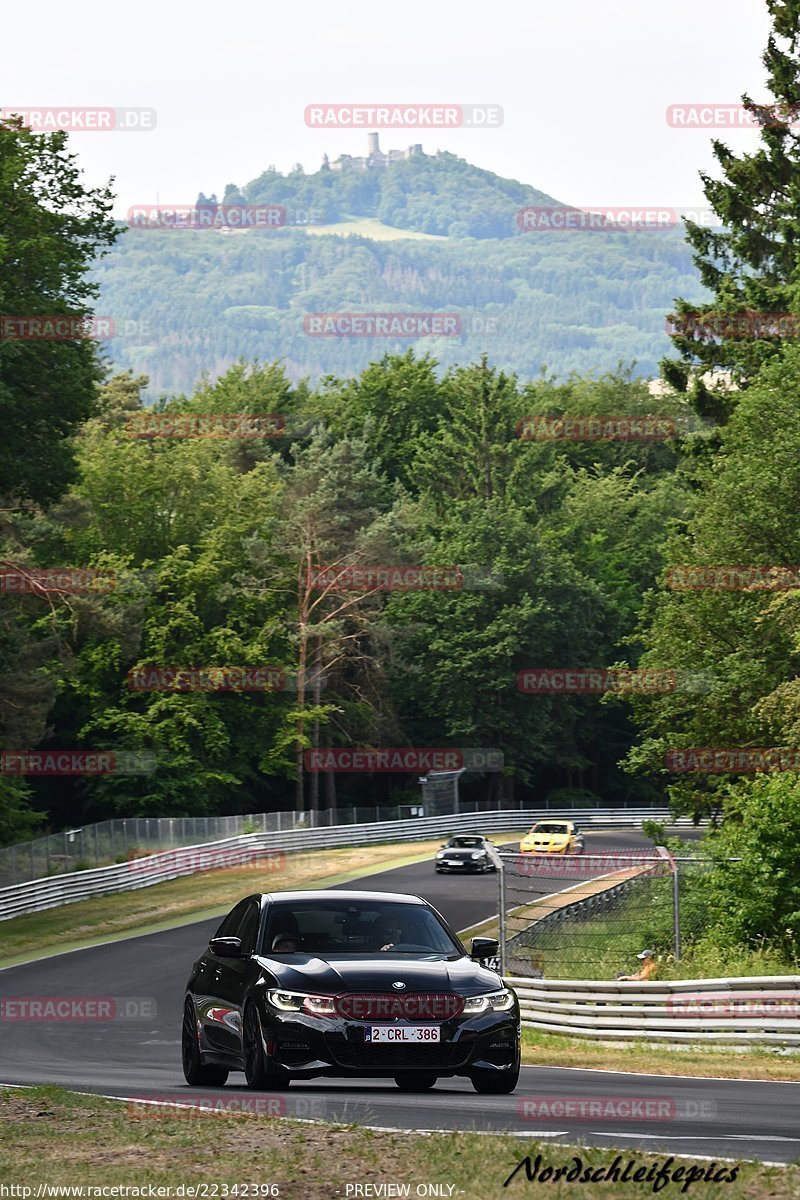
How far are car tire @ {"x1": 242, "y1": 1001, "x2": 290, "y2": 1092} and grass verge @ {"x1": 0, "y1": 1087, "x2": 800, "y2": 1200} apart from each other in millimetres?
1425

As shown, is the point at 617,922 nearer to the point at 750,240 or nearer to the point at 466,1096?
the point at 466,1096

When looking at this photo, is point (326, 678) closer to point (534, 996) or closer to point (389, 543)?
point (389, 543)

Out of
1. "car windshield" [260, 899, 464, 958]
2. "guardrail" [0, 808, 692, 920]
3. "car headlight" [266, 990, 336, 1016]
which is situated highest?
"car windshield" [260, 899, 464, 958]

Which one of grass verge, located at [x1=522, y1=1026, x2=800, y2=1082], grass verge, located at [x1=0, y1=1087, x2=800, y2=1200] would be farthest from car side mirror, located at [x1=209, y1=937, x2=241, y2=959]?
grass verge, located at [x1=522, y1=1026, x2=800, y2=1082]

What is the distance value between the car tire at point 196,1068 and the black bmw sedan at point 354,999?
8.2 inches

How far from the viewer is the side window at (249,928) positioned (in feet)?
44.0

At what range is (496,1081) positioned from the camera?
12.9 m

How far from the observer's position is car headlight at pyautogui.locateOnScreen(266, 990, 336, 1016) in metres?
12.2

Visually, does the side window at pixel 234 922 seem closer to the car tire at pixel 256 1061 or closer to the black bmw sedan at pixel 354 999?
the black bmw sedan at pixel 354 999

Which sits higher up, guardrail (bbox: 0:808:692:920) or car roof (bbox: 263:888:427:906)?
car roof (bbox: 263:888:427:906)

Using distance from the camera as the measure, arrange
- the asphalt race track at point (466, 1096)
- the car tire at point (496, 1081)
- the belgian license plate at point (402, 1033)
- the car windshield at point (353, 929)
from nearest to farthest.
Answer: the asphalt race track at point (466, 1096), the belgian license plate at point (402, 1033), the car tire at point (496, 1081), the car windshield at point (353, 929)

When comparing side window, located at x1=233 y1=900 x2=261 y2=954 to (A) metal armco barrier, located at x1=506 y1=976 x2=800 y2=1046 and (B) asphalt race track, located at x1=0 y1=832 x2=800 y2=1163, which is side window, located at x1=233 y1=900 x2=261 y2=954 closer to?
(B) asphalt race track, located at x1=0 y1=832 x2=800 y2=1163

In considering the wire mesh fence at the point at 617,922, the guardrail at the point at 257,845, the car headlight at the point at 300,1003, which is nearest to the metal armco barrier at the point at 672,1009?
the wire mesh fence at the point at 617,922

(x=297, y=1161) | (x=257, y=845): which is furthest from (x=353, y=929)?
(x=257, y=845)
